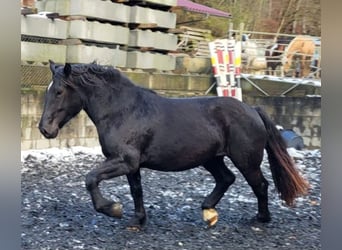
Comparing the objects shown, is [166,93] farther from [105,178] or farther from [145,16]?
→ [105,178]

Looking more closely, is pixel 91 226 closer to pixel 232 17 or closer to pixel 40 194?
pixel 40 194

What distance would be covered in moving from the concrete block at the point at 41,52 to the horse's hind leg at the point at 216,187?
8.09 feet

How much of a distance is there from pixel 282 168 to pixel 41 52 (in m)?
2.82

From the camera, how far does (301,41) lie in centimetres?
615

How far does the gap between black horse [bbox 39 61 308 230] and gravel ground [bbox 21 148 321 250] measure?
165 mm

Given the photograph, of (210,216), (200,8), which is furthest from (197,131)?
(200,8)

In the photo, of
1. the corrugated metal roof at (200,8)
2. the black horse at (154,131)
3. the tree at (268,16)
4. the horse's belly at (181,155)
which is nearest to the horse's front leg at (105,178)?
the black horse at (154,131)

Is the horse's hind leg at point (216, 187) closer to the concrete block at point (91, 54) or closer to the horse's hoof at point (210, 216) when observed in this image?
the horse's hoof at point (210, 216)

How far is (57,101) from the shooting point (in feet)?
9.07

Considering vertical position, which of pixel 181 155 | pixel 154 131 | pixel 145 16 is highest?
pixel 145 16

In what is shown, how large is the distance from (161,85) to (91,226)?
224cm

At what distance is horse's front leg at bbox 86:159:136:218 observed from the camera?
2.66m

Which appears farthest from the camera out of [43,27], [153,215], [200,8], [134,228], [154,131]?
[200,8]
